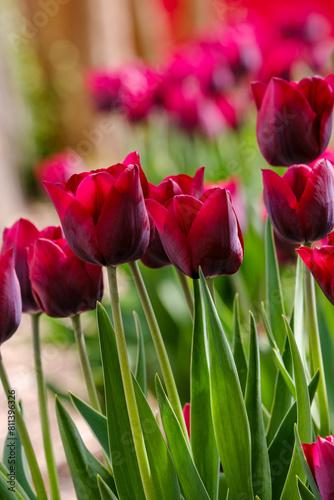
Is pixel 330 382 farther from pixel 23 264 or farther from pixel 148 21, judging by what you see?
pixel 148 21

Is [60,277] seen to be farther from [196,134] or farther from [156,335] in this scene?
[196,134]

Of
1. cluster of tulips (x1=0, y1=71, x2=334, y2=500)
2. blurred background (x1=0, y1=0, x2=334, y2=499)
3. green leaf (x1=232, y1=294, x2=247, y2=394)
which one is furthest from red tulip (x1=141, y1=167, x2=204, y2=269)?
blurred background (x1=0, y1=0, x2=334, y2=499)

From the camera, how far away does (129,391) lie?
404 millimetres

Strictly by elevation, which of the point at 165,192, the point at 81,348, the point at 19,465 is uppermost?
the point at 165,192

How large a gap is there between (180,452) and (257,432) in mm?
55

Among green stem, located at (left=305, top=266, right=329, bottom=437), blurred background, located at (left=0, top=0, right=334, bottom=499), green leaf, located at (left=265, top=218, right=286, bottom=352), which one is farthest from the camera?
blurred background, located at (left=0, top=0, right=334, bottom=499)

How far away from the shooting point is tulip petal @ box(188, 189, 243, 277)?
405 millimetres

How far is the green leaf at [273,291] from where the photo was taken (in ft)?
1.83

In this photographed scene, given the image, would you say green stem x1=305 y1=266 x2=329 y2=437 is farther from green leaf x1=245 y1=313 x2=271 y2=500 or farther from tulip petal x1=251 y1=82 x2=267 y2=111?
tulip petal x1=251 y1=82 x2=267 y2=111

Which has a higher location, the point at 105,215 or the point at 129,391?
the point at 105,215

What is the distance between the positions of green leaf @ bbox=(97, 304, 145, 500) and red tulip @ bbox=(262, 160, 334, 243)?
0.44 feet

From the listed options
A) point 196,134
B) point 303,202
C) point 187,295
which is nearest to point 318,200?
point 303,202

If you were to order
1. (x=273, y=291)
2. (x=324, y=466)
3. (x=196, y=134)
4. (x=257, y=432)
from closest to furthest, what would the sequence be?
1. (x=324, y=466)
2. (x=257, y=432)
3. (x=273, y=291)
4. (x=196, y=134)

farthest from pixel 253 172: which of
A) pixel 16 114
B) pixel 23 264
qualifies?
pixel 16 114
